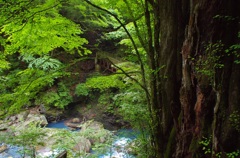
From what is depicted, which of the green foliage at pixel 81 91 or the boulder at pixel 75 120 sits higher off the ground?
the green foliage at pixel 81 91

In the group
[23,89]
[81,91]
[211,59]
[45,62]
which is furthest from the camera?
[81,91]

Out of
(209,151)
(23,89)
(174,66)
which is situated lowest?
(209,151)

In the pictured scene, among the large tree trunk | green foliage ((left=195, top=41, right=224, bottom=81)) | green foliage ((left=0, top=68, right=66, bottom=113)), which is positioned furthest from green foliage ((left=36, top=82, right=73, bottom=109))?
green foliage ((left=195, top=41, right=224, bottom=81))

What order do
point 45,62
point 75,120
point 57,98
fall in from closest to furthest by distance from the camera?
1. point 45,62
2. point 75,120
3. point 57,98

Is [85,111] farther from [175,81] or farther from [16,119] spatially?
[175,81]

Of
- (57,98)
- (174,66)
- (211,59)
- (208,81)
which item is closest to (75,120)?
(57,98)

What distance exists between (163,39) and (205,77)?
1167mm

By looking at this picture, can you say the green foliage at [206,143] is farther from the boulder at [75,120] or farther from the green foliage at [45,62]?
the boulder at [75,120]

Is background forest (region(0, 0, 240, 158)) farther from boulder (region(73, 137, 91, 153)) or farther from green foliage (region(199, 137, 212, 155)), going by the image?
boulder (region(73, 137, 91, 153))

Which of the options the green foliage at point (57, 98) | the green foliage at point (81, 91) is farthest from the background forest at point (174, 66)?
the green foliage at point (57, 98)

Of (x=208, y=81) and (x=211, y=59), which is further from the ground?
(x=211, y=59)

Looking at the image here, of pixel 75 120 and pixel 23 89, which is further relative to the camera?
pixel 75 120

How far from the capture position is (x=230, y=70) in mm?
2463

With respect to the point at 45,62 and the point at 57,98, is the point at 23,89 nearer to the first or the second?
the point at 45,62
